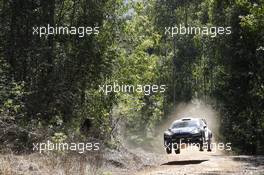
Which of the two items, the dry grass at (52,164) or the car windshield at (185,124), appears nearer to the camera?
the dry grass at (52,164)

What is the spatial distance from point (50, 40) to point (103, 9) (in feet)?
12.0

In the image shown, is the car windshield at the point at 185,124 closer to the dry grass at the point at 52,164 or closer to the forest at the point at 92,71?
the forest at the point at 92,71

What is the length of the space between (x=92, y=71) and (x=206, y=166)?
8.18 meters

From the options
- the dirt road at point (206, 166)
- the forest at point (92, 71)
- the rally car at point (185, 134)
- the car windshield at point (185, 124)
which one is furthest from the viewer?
the car windshield at point (185, 124)

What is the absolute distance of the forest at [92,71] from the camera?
69.4 ft

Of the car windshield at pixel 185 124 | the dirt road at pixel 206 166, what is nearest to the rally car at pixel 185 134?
the car windshield at pixel 185 124

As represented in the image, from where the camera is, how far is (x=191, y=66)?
56562mm

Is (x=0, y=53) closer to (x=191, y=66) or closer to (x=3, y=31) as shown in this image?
(x=3, y=31)

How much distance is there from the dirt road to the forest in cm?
279

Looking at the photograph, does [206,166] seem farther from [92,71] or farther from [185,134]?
[92,71]

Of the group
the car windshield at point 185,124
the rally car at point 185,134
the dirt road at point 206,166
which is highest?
the car windshield at point 185,124

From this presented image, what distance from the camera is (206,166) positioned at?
20.7 metres

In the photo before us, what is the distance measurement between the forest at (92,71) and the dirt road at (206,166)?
279 centimetres

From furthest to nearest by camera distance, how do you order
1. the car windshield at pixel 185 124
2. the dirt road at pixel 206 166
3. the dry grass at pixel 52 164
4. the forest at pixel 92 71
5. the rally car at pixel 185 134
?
1. the car windshield at pixel 185 124
2. the rally car at pixel 185 134
3. the forest at pixel 92 71
4. the dirt road at pixel 206 166
5. the dry grass at pixel 52 164
